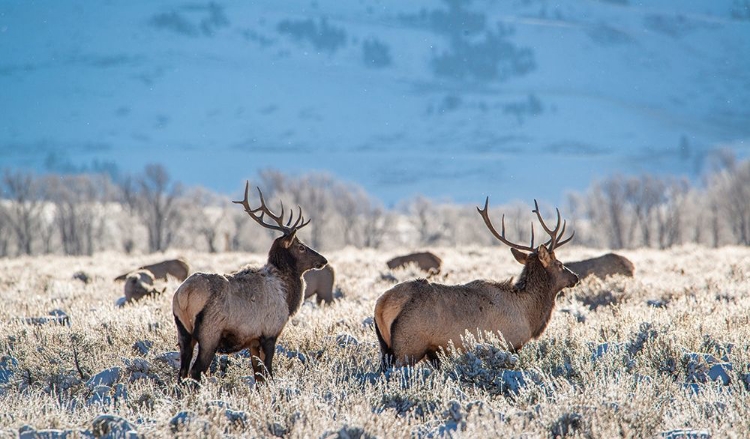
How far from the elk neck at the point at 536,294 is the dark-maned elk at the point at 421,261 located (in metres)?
10.4

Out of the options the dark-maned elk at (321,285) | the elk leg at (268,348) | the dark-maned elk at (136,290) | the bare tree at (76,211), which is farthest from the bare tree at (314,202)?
the elk leg at (268,348)

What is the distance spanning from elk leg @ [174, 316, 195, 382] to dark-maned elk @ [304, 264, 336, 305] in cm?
638

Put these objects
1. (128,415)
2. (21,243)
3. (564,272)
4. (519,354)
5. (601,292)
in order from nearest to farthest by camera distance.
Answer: (128,415), (519,354), (564,272), (601,292), (21,243)

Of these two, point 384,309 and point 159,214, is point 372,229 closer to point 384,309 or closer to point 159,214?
point 159,214

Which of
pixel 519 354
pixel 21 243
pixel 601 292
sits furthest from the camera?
pixel 21 243

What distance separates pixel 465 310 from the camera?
7.72 meters

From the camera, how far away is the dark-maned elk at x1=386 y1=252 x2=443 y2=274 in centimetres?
1916

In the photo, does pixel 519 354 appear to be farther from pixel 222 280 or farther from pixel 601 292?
pixel 601 292

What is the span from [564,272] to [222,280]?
384 cm

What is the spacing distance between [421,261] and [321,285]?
5990mm

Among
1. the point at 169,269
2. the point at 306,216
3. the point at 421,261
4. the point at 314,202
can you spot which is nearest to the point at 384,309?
the point at 169,269

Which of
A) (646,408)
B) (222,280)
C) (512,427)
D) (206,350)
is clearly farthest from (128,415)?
(646,408)

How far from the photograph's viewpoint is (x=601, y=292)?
12469 mm

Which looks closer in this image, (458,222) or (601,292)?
(601,292)
